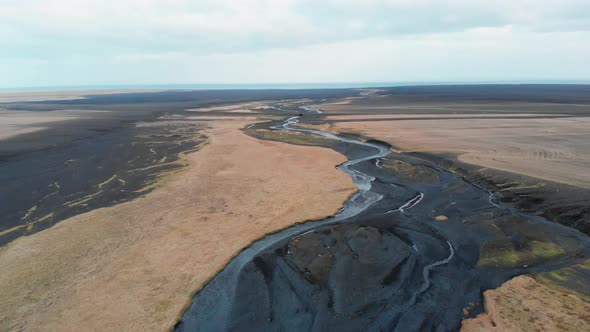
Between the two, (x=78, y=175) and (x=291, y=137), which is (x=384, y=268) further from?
(x=291, y=137)

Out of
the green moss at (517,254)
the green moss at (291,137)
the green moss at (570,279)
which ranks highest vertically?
the green moss at (570,279)

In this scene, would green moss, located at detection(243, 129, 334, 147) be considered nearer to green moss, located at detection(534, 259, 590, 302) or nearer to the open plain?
the open plain

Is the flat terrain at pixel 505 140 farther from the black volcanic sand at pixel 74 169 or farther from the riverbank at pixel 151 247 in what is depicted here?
the black volcanic sand at pixel 74 169

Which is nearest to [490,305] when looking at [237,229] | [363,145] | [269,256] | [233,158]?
[269,256]

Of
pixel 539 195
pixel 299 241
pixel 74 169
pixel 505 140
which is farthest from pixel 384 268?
pixel 505 140

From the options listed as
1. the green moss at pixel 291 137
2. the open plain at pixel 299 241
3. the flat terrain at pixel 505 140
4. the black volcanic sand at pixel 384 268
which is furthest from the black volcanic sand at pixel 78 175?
the flat terrain at pixel 505 140

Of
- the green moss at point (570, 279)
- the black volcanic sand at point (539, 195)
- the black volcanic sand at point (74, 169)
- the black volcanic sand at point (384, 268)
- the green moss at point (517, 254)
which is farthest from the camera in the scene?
the black volcanic sand at point (74, 169)
